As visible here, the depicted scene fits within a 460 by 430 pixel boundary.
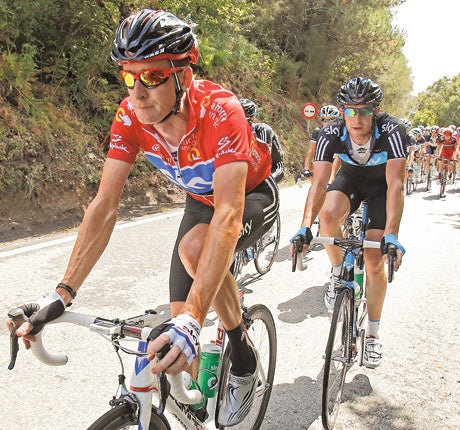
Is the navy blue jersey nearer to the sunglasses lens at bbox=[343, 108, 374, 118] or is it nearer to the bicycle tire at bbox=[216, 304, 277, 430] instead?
the sunglasses lens at bbox=[343, 108, 374, 118]

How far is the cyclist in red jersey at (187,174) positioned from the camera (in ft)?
6.40

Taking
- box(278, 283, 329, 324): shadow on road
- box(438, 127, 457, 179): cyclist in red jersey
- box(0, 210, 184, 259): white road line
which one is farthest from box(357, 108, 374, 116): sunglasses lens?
box(438, 127, 457, 179): cyclist in red jersey

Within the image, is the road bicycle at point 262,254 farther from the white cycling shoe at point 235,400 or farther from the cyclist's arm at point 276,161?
the white cycling shoe at point 235,400

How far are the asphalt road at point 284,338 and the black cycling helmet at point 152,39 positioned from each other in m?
2.16

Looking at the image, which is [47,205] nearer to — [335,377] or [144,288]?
[144,288]

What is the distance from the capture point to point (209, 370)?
262 cm

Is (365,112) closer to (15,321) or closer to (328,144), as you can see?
(328,144)

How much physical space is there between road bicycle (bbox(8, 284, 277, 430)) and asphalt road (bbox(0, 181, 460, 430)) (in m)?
0.79

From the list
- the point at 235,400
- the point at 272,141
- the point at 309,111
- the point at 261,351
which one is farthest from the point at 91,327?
the point at 309,111

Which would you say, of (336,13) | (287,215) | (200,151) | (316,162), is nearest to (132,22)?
(200,151)

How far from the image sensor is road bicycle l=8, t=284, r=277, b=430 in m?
1.74

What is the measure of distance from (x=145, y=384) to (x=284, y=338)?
286 centimetres

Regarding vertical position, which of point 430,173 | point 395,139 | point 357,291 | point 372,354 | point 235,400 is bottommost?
point 372,354

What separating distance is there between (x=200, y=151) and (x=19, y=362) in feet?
7.93
